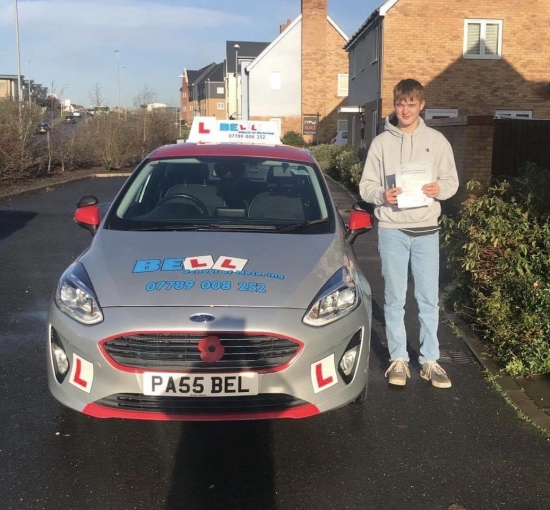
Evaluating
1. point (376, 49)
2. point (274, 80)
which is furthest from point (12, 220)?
point (274, 80)

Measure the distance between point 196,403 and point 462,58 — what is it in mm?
22913

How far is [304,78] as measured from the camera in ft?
152

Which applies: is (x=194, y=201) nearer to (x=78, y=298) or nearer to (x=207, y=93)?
(x=78, y=298)

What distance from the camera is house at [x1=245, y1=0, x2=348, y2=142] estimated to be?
45688mm

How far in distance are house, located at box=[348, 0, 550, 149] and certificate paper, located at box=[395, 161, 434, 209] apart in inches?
767

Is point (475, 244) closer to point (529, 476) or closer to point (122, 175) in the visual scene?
point (529, 476)

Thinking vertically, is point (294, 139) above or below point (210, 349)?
below

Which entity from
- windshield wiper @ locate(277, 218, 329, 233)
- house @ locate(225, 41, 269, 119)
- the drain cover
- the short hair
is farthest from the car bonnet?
house @ locate(225, 41, 269, 119)

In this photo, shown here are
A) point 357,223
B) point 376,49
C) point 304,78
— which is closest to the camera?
point 357,223

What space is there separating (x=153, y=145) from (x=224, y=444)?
31.1 m

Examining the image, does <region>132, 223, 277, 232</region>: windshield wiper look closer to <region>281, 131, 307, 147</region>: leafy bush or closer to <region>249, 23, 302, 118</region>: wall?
<region>281, 131, 307, 147</region>: leafy bush

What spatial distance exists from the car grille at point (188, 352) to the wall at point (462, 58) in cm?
2094

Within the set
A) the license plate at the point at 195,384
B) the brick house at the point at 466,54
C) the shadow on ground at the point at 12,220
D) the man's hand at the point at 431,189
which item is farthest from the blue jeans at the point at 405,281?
the brick house at the point at 466,54

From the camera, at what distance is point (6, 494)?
3264 millimetres
